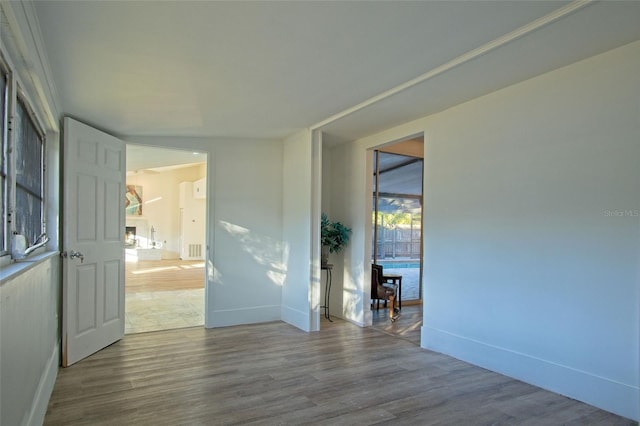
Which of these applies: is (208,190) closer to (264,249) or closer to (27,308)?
(264,249)

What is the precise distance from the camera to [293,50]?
251 centimetres

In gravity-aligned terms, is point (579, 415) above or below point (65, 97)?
below

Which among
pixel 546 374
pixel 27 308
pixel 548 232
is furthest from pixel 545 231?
pixel 27 308

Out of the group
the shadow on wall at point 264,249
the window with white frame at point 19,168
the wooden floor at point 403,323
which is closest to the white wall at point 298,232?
the shadow on wall at point 264,249

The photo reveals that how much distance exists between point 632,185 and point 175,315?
5341mm

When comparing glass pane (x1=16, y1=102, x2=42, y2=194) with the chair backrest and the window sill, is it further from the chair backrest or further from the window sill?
the chair backrest

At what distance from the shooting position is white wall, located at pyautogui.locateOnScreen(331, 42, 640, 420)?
2.58 m

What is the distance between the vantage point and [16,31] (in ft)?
6.06

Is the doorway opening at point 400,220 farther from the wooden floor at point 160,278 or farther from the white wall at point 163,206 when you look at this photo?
the white wall at point 163,206

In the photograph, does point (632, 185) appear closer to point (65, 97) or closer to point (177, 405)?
point (177, 405)

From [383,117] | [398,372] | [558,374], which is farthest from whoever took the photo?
[383,117]

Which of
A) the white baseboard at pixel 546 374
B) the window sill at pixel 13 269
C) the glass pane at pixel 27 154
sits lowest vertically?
the white baseboard at pixel 546 374

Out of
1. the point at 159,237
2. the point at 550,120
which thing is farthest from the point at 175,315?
the point at 159,237

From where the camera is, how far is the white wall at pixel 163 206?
1491 centimetres
